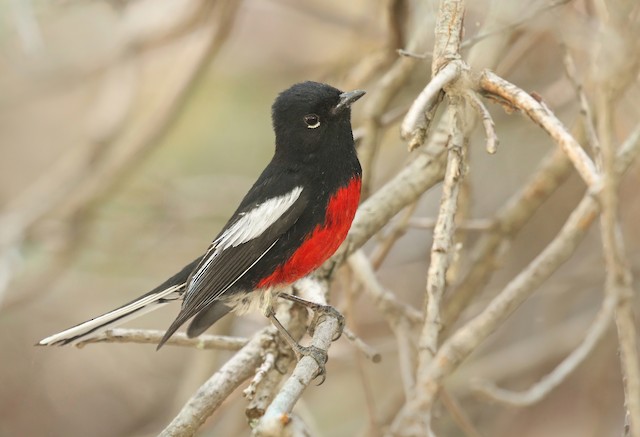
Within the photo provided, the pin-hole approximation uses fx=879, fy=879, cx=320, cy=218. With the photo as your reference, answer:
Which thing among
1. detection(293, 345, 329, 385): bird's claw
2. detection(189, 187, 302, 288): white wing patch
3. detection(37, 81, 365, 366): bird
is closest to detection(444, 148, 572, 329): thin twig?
detection(37, 81, 365, 366): bird

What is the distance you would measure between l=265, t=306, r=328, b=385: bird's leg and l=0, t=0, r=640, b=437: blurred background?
0.64m

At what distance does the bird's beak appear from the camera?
3811 mm

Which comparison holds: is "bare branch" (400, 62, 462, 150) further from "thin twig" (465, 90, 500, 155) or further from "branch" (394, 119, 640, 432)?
"branch" (394, 119, 640, 432)

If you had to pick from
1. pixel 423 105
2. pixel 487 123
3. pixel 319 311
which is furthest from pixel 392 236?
pixel 423 105

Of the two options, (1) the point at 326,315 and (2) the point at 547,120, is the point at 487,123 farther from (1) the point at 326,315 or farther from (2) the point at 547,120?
(1) the point at 326,315

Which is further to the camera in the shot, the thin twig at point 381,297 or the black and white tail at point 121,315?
the thin twig at point 381,297

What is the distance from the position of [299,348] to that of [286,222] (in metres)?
0.73

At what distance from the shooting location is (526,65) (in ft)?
18.1

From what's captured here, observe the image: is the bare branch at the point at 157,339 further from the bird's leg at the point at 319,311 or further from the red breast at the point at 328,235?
the red breast at the point at 328,235

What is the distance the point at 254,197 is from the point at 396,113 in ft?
3.08

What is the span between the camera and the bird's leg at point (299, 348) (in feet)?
9.72

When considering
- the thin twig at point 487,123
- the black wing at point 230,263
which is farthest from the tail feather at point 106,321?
the thin twig at point 487,123

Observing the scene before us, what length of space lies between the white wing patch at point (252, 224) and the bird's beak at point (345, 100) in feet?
1.29

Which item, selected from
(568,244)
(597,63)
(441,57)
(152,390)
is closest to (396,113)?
(568,244)
